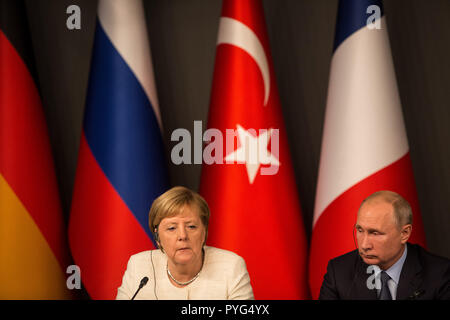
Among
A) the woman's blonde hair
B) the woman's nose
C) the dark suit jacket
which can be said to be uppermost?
the woman's blonde hair

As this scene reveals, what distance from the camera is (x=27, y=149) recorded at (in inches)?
116

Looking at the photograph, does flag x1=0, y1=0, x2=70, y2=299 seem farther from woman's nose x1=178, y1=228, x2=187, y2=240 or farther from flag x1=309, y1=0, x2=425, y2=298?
flag x1=309, y1=0, x2=425, y2=298

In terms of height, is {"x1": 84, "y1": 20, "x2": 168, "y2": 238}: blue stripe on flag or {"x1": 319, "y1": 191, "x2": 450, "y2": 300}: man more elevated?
{"x1": 84, "y1": 20, "x2": 168, "y2": 238}: blue stripe on flag

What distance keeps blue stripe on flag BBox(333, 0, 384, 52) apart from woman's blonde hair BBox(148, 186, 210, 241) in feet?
4.83

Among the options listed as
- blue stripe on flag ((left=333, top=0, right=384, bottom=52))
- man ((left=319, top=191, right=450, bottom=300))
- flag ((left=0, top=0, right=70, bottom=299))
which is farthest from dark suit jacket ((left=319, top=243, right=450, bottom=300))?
flag ((left=0, top=0, right=70, bottom=299))

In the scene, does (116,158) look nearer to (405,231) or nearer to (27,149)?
(27,149)

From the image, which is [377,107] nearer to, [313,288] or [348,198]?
[348,198]

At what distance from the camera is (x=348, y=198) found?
2836mm

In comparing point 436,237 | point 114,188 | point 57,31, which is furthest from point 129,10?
point 436,237

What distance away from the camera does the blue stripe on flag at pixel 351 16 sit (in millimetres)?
2875

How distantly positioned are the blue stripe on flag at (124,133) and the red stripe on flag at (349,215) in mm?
939

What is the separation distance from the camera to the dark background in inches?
134

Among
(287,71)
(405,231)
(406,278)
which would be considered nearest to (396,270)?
(406,278)

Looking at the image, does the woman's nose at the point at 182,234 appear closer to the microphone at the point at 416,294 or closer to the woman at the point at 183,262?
the woman at the point at 183,262
